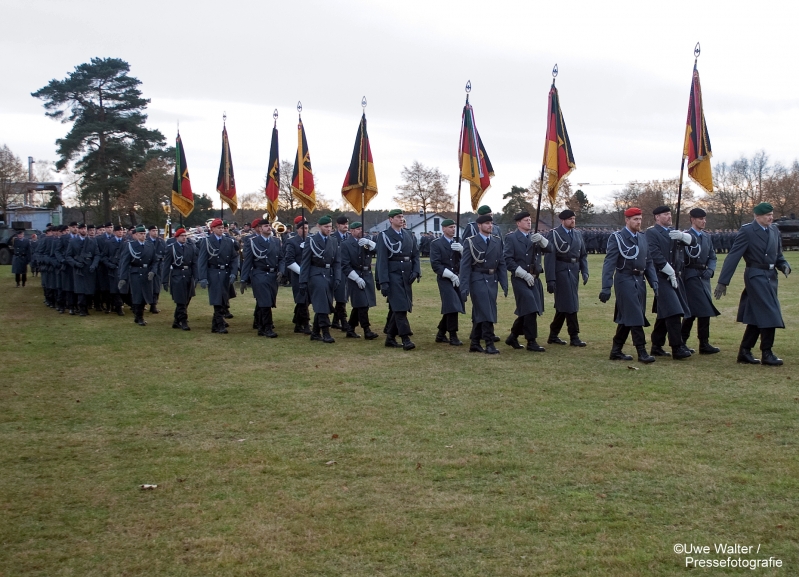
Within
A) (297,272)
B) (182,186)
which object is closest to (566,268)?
(297,272)

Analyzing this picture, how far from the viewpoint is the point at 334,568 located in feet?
14.5

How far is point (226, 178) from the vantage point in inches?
750

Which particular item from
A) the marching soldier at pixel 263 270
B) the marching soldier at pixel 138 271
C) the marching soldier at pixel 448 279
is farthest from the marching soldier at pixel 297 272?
the marching soldier at pixel 138 271

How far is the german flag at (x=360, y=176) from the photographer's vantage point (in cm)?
1497

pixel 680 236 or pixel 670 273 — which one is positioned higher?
pixel 680 236

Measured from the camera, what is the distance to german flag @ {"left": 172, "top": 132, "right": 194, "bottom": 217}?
18875mm

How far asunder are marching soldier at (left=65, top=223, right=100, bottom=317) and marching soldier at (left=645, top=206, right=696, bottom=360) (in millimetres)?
12717

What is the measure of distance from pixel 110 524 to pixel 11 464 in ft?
5.97

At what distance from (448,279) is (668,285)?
322 centimetres

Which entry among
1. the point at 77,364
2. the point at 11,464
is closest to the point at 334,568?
the point at 11,464

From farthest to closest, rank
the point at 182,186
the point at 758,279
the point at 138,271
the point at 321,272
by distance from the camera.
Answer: the point at 182,186 < the point at 138,271 < the point at 321,272 < the point at 758,279

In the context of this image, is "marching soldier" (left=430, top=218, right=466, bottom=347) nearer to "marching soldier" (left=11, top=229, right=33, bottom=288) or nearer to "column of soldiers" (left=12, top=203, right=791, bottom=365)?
"column of soldiers" (left=12, top=203, right=791, bottom=365)

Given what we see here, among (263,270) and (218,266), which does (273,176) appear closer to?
(218,266)

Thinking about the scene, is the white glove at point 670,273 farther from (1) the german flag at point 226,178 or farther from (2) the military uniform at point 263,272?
(1) the german flag at point 226,178
